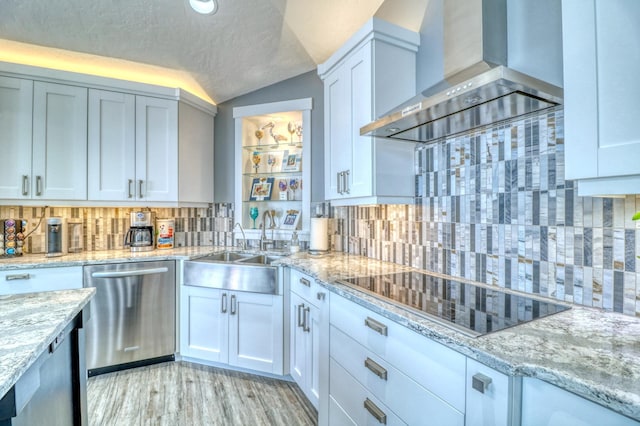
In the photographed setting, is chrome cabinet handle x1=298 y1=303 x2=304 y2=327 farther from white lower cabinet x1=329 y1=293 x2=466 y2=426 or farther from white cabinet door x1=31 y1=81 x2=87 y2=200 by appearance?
white cabinet door x1=31 y1=81 x2=87 y2=200

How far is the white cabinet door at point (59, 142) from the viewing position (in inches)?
99.0

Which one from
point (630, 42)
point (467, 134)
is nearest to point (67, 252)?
point (467, 134)

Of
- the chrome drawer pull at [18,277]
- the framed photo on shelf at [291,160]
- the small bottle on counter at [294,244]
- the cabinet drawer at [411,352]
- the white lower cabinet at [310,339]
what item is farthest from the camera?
the framed photo on shelf at [291,160]

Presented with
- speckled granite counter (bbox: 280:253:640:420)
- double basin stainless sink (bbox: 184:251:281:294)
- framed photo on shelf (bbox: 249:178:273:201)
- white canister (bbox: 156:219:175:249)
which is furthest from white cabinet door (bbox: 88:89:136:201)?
speckled granite counter (bbox: 280:253:640:420)

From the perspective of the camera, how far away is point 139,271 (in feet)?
8.37

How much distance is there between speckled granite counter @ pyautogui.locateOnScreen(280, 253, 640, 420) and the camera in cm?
69

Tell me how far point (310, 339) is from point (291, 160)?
5.79ft

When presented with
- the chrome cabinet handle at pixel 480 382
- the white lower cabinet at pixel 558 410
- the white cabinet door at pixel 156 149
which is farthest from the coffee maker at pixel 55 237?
the white lower cabinet at pixel 558 410

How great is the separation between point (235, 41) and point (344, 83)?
1069 mm

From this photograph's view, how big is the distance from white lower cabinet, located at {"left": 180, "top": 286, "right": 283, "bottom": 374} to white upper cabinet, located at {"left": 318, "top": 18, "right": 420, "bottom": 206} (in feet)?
3.46

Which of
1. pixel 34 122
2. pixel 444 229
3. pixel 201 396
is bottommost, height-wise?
pixel 201 396

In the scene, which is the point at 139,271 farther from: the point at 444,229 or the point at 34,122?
the point at 444,229

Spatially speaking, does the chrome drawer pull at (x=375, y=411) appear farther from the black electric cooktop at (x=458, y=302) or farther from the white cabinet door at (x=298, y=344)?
the white cabinet door at (x=298, y=344)

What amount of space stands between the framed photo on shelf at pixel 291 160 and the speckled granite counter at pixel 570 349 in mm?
2027
